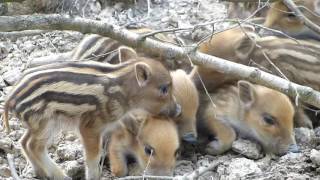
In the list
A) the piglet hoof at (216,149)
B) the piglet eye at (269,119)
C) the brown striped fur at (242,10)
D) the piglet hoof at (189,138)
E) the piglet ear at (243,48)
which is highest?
the brown striped fur at (242,10)

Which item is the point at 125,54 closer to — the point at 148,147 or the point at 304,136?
the point at 148,147

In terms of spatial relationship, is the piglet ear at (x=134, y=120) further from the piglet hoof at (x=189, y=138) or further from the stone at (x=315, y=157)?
the stone at (x=315, y=157)

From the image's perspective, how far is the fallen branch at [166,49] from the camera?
4.30 meters

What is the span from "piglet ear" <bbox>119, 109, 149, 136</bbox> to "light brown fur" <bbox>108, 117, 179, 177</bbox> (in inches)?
0.6

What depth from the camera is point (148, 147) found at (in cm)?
493

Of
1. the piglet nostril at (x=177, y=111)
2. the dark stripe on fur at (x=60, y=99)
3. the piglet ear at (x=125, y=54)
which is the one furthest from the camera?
the piglet ear at (x=125, y=54)

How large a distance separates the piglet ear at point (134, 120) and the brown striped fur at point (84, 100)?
4 centimetres

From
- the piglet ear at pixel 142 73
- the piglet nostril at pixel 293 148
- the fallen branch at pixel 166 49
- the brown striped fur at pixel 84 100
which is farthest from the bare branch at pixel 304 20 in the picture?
the piglet ear at pixel 142 73

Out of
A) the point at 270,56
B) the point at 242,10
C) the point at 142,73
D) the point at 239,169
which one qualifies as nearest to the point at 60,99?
the point at 142,73

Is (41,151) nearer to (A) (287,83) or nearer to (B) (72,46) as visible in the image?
(A) (287,83)

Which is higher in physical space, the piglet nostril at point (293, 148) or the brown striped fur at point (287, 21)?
the brown striped fur at point (287, 21)

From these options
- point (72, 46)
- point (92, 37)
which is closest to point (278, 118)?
point (92, 37)

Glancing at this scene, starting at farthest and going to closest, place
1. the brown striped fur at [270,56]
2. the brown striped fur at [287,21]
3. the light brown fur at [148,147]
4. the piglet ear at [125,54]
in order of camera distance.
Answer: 1. the brown striped fur at [287,21]
2. the brown striped fur at [270,56]
3. the piglet ear at [125,54]
4. the light brown fur at [148,147]

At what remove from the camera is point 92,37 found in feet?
19.4
